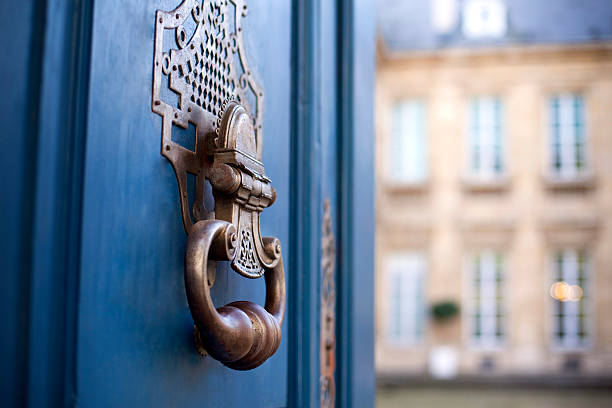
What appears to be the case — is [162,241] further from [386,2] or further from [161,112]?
[386,2]

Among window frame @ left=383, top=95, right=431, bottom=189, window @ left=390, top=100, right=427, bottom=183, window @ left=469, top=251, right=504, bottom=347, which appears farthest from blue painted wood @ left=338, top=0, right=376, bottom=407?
window @ left=390, top=100, right=427, bottom=183

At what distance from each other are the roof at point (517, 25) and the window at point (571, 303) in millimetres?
4889

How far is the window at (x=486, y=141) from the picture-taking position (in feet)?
53.4

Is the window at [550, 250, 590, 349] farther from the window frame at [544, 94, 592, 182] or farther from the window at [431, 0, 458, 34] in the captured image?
the window at [431, 0, 458, 34]

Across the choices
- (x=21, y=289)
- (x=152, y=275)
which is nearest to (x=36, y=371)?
(x=21, y=289)

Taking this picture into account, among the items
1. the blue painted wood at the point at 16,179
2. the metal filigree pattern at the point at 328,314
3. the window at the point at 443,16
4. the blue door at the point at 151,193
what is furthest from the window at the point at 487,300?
the blue painted wood at the point at 16,179

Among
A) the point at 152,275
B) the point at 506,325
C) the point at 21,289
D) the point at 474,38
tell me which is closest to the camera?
the point at 21,289

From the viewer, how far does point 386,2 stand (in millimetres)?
17453

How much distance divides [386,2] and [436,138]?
361 cm

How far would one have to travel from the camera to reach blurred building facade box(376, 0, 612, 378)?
1553cm

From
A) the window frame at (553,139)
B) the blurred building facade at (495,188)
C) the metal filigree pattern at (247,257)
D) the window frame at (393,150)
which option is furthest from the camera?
the window frame at (393,150)

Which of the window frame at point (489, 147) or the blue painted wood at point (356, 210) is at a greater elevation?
the window frame at point (489, 147)

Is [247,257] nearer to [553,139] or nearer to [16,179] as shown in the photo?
[16,179]

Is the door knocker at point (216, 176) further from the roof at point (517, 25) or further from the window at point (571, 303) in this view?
the roof at point (517, 25)
